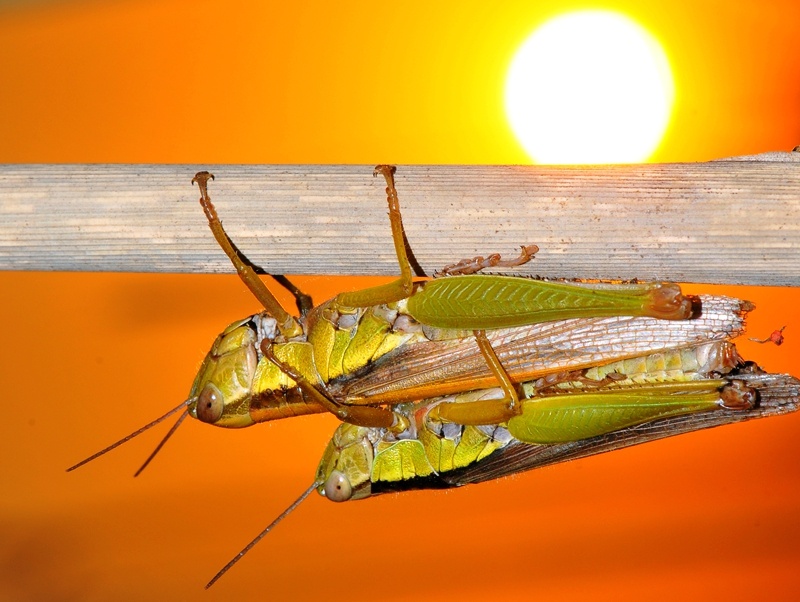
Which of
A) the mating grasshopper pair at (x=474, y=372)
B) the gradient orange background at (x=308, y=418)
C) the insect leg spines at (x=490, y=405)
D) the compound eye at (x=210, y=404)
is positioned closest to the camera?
the mating grasshopper pair at (x=474, y=372)

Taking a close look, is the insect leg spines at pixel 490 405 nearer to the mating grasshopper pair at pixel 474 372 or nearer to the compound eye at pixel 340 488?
the mating grasshopper pair at pixel 474 372

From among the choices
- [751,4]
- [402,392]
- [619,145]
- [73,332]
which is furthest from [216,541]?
[751,4]

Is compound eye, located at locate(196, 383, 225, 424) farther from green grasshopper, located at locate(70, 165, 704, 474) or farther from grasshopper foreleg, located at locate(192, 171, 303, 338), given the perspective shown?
grasshopper foreleg, located at locate(192, 171, 303, 338)

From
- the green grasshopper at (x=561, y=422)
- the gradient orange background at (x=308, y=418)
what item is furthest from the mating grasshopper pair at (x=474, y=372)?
the gradient orange background at (x=308, y=418)

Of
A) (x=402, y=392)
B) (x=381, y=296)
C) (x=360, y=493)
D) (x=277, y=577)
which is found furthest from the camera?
(x=277, y=577)

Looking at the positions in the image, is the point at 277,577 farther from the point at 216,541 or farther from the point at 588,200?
the point at 588,200

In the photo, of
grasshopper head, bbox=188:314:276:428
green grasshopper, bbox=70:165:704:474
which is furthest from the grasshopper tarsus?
grasshopper head, bbox=188:314:276:428
